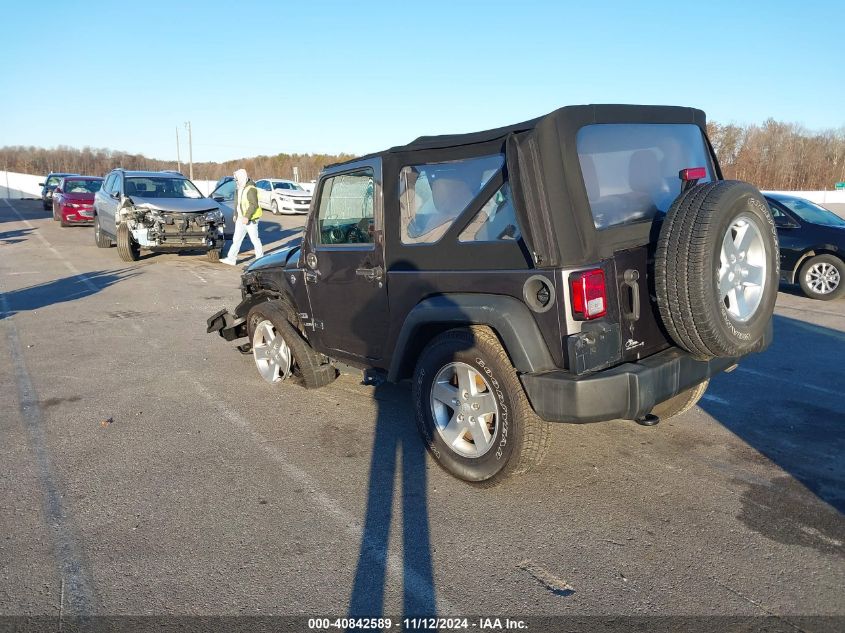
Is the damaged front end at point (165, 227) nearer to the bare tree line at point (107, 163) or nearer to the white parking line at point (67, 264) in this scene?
Result: the white parking line at point (67, 264)

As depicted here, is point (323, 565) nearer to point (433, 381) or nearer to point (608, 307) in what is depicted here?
point (433, 381)

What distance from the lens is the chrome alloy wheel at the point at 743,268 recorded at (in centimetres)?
367

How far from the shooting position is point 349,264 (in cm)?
471

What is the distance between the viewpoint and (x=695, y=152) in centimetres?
445

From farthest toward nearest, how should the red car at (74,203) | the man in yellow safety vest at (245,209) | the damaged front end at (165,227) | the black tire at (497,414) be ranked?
1. the red car at (74,203)
2. the damaged front end at (165,227)
3. the man in yellow safety vest at (245,209)
4. the black tire at (497,414)

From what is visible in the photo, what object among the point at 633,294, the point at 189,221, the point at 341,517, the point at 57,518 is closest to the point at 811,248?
the point at 633,294

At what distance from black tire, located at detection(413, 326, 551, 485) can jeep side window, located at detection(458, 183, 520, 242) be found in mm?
530

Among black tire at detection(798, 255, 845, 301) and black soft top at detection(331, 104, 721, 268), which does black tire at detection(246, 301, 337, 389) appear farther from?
black tire at detection(798, 255, 845, 301)

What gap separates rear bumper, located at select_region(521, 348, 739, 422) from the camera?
338 centimetres

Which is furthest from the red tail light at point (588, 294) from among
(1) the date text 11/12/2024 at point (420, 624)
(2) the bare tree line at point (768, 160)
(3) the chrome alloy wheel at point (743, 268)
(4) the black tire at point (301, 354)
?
(2) the bare tree line at point (768, 160)

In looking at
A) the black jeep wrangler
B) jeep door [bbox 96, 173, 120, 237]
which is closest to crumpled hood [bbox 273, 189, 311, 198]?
jeep door [bbox 96, 173, 120, 237]

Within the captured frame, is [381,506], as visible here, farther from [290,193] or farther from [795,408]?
[290,193]

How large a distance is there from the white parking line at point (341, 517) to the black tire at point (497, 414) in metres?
0.73

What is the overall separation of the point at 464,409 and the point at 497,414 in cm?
25
